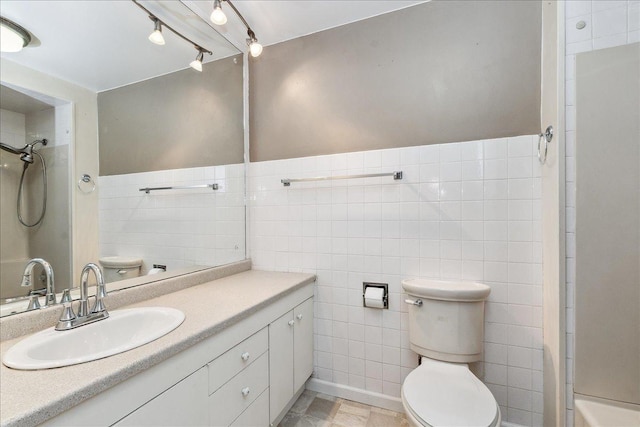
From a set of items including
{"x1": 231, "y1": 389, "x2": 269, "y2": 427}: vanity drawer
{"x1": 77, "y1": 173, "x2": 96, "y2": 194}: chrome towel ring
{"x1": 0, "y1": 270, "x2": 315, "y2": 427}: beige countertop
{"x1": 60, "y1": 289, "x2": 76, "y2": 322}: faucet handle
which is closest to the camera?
Result: {"x1": 0, "y1": 270, "x2": 315, "y2": 427}: beige countertop

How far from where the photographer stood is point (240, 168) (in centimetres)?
215

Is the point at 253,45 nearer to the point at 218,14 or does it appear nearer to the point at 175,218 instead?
the point at 218,14

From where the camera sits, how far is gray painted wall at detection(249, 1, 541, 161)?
1533 millimetres

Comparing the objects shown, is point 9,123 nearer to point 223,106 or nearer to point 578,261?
point 223,106

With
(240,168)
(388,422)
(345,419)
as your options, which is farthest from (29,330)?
(388,422)

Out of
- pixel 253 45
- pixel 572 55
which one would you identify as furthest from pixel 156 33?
pixel 572 55

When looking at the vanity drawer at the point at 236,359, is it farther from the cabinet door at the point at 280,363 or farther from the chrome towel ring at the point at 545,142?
the chrome towel ring at the point at 545,142

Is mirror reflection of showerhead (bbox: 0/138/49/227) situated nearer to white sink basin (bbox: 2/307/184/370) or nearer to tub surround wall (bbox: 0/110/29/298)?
tub surround wall (bbox: 0/110/29/298)

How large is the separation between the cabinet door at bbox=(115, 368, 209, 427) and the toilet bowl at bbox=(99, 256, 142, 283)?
2.46 ft

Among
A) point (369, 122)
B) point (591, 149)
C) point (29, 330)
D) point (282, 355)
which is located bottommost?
point (282, 355)

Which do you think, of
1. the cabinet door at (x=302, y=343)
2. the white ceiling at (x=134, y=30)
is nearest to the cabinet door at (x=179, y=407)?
the cabinet door at (x=302, y=343)

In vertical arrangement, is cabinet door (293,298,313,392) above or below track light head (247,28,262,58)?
below

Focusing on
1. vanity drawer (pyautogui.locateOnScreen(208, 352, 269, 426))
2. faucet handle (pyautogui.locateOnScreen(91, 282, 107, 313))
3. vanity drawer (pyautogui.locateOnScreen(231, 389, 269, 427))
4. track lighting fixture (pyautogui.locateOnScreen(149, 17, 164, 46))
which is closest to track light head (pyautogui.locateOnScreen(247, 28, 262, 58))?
track lighting fixture (pyautogui.locateOnScreen(149, 17, 164, 46))

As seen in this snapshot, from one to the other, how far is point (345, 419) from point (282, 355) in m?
0.58
